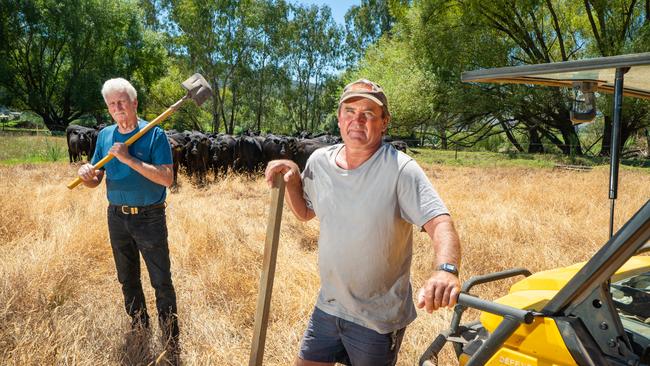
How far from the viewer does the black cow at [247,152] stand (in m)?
15.2

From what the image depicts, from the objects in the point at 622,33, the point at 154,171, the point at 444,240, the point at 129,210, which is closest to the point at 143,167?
the point at 154,171

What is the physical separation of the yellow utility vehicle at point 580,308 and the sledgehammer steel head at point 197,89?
2.09 m

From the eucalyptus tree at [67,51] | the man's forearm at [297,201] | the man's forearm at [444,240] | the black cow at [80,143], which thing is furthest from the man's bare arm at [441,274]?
the eucalyptus tree at [67,51]

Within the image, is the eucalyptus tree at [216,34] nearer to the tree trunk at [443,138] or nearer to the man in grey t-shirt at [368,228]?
the tree trunk at [443,138]

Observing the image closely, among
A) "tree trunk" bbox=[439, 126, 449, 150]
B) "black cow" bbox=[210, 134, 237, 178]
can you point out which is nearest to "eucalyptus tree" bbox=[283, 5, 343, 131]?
"tree trunk" bbox=[439, 126, 449, 150]

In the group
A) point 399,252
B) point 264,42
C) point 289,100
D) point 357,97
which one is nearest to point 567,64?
point 357,97

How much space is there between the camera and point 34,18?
33.8m

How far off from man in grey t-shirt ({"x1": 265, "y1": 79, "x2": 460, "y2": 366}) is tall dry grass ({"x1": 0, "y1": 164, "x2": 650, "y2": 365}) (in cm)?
127

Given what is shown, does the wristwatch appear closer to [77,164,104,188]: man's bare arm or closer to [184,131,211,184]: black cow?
[77,164,104,188]: man's bare arm

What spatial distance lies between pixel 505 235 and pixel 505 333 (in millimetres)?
4968

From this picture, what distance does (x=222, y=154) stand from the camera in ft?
47.2

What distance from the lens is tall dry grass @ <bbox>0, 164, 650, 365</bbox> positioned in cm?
322

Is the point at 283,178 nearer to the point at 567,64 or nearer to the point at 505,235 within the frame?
the point at 567,64

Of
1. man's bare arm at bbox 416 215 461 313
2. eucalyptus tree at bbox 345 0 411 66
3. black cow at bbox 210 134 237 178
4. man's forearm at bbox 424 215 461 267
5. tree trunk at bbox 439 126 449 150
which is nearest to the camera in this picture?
man's bare arm at bbox 416 215 461 313
